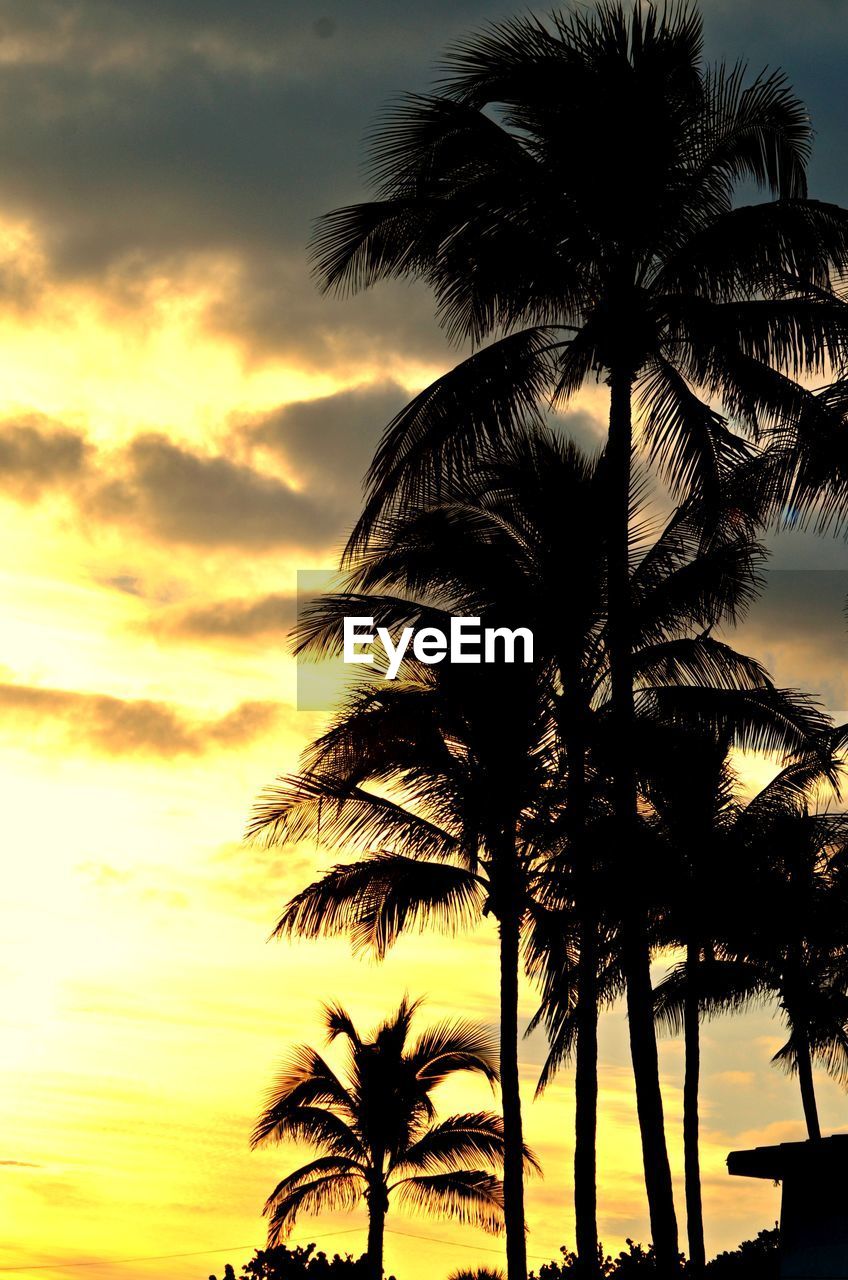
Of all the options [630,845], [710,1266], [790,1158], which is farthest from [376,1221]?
[790,1158]

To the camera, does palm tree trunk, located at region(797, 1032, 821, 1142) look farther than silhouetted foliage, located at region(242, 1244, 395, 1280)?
Yes

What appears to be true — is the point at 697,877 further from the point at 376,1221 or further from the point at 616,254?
the point at 616,254

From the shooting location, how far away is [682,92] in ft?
54.5

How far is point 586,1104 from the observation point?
22.2m

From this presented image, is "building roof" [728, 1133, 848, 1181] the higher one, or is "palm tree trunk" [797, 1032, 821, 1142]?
"palm tree trunk" [797, 1032, 821, 1142]

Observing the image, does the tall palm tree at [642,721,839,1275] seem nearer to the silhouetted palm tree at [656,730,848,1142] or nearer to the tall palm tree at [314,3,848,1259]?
the silhouetted palm tree at [656,730,848,1142]

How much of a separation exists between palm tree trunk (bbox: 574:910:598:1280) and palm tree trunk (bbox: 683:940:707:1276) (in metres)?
9.70

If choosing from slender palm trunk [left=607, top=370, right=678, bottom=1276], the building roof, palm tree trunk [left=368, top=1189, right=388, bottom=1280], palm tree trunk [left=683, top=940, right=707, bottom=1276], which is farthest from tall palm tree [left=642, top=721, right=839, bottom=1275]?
the building roof

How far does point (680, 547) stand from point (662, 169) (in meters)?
6.57

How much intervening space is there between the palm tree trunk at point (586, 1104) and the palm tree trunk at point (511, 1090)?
81 cm

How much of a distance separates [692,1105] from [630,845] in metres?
18.9

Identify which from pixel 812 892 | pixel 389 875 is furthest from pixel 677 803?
pixel 389 875

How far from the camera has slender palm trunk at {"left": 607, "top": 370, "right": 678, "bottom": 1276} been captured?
50.3ft

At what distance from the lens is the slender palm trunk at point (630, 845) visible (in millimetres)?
15344
